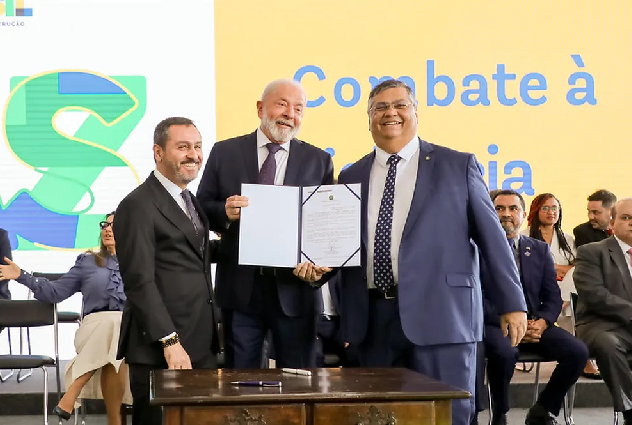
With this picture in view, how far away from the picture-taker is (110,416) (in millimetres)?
5484

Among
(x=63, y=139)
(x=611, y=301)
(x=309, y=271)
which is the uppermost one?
(x=63, y=139)

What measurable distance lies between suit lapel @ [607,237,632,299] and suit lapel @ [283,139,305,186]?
298 cm

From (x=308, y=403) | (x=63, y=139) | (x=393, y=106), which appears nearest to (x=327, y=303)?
(x=393, y=106)

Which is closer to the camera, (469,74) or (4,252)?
(4,252)

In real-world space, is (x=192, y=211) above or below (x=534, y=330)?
above

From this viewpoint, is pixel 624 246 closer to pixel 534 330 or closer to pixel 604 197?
pixel 534 330

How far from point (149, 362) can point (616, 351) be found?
132 inches

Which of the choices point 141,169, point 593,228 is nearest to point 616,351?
point 593,228

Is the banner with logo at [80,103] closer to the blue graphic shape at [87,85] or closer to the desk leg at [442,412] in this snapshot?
the blue graphic shape at [87,85]

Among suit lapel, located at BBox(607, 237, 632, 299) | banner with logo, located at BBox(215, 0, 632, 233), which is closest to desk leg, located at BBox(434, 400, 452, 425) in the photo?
suit lapel, located at BBox(607, 237, 632, 299)

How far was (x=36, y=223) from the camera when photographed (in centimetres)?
738

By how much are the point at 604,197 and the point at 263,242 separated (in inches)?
173

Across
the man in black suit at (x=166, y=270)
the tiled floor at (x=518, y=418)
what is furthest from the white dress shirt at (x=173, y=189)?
the tiled floor at (x=518, y=418)

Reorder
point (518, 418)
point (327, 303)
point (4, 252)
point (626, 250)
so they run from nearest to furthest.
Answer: point (327, 303) → point (626, 250) → point (518, 418) → point (4, 252)
